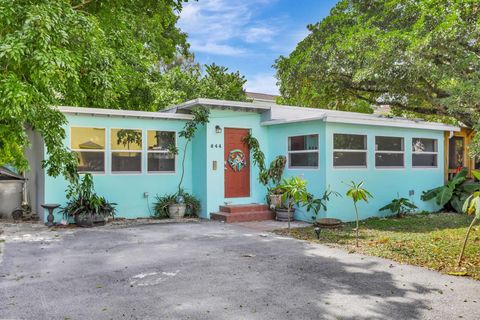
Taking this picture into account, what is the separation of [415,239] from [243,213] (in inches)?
161

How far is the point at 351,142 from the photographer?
32.4ft

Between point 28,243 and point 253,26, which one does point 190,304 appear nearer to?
point 28,243

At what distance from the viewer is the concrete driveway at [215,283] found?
12.0 ft

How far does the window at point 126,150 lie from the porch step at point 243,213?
240 centimetres

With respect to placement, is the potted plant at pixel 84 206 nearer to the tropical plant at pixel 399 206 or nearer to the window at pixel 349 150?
the window at pixel 349 150

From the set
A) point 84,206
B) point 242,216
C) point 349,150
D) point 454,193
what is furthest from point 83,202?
point 454,193

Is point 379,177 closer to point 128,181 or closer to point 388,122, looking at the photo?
point 388,122

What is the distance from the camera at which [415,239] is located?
706cm

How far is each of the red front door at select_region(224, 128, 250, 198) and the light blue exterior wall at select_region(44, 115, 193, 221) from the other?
3.65 ft

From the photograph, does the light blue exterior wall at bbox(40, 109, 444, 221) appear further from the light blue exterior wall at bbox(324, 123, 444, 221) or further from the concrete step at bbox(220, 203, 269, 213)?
the concrete step at bbox(220, 203, 269, 213)

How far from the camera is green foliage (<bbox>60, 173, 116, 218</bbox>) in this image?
8688 mm

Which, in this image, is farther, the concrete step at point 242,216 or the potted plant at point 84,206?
the concrete step at point 242,216

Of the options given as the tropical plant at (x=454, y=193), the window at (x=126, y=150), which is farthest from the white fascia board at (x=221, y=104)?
the tropical plant at (x=454, y=193)

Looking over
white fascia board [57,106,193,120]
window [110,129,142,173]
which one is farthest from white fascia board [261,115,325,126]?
window [110,129,142,173]
